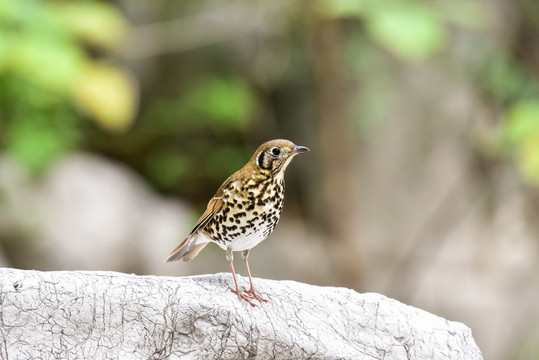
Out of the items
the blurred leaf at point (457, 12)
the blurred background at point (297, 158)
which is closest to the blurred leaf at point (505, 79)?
the blurred background at point (297, 158)

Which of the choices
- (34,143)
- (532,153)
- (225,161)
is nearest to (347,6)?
(532,153)

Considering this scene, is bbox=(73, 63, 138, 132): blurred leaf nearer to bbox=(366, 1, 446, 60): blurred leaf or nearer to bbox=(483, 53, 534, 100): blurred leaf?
bbox=(366, 1, 446, 60): blurred leaf

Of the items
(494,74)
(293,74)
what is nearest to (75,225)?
(293,74)

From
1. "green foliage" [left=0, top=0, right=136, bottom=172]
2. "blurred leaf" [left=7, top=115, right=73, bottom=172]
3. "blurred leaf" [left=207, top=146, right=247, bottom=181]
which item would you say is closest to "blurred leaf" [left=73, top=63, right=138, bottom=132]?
"green foliage" [left=0, top=0, right=136, bottom=172]

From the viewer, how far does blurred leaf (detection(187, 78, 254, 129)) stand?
7629mm

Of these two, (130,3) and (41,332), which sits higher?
(130,3)

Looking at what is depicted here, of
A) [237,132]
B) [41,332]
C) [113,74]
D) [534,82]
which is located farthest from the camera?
[237,132]

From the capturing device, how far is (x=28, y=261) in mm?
7320

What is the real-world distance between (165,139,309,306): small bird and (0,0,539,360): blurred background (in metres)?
3.56

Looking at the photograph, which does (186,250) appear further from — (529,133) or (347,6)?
(529,133)

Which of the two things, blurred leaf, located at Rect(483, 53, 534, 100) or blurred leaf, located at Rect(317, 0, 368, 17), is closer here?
blurred leaf, located at Rect(317, 0, 368, 17)

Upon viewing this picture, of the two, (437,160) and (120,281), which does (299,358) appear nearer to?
(120,281)

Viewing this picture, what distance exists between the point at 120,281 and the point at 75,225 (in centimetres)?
460

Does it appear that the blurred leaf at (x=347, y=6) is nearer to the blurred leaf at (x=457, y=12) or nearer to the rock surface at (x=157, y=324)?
the blurred leaf at (x=457, y=12)
